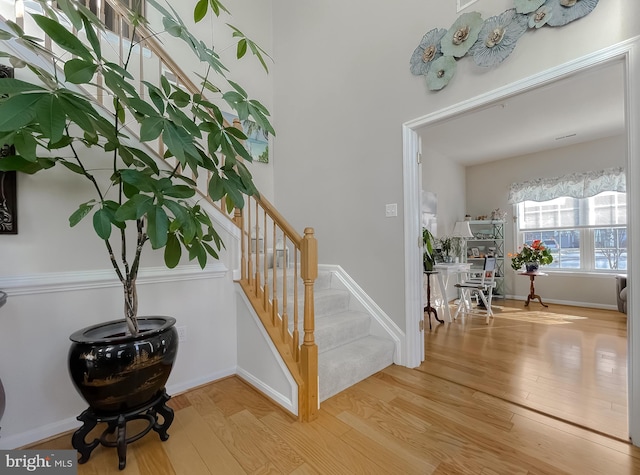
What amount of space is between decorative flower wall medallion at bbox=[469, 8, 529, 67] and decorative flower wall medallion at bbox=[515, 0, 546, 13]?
3cm

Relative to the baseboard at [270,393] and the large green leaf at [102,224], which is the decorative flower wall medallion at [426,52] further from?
the baseboard at [270,393]

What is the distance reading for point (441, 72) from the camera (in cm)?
215

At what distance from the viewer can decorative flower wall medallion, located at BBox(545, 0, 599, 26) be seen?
1.57 m

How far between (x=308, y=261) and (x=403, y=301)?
1.13 meters

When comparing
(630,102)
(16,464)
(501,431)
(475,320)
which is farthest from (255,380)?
(475,320)

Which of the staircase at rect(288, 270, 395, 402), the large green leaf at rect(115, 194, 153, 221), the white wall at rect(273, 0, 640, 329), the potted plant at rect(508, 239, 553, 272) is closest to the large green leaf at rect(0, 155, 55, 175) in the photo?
the large green leaf at rect(115, 194, 153, 221)

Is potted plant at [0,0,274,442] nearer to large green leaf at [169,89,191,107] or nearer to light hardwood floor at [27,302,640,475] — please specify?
large green leaf at [169,89,191,107]

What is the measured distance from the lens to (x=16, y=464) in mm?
1244

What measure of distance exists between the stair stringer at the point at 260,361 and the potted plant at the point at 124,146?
0.64m

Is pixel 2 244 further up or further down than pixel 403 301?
further up

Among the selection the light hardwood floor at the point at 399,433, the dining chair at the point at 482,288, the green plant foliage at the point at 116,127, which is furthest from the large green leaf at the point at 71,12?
the dining chair at the point at 482,288

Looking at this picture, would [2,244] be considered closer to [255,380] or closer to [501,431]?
[255,380]

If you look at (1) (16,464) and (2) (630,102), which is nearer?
(1) (16,464)

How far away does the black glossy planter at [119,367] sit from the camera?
129cm
